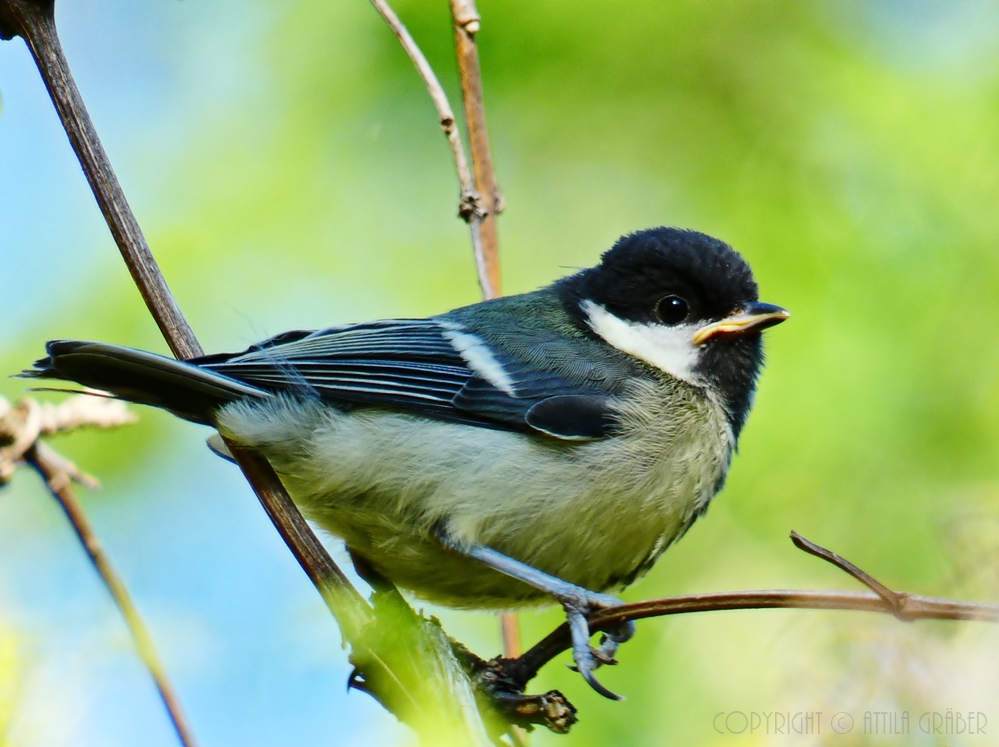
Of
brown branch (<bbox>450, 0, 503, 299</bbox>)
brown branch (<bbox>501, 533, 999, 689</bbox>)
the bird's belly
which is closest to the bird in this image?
the bird's belly

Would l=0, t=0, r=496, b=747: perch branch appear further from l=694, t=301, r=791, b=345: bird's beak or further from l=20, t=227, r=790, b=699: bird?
l=694, t=301, r=791, b=345: bird's beak

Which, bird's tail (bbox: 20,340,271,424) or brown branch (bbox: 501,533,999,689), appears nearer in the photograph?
brown branch (bbox: 501,533,999,689)

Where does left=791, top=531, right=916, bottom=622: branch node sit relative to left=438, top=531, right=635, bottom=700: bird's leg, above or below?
above

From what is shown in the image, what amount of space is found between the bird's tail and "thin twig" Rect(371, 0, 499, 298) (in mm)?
693

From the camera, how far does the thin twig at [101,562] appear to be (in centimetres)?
160

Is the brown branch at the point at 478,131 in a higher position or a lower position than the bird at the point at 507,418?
higher

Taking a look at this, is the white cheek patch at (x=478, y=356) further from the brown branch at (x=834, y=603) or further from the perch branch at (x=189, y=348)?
the brown branch at (x=834, y=603)

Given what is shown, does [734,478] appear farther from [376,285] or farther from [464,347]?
[376,285]

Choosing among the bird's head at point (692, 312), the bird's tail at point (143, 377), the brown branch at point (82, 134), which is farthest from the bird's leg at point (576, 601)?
the brown branch at point (82, 134)

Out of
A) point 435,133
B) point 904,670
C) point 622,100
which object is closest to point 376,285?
point 435,133

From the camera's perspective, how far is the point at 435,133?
15.0 ft

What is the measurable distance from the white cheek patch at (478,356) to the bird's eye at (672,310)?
1.58 feet

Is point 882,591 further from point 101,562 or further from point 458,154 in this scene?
point 458,154

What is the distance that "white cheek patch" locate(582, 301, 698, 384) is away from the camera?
9.23 ft
